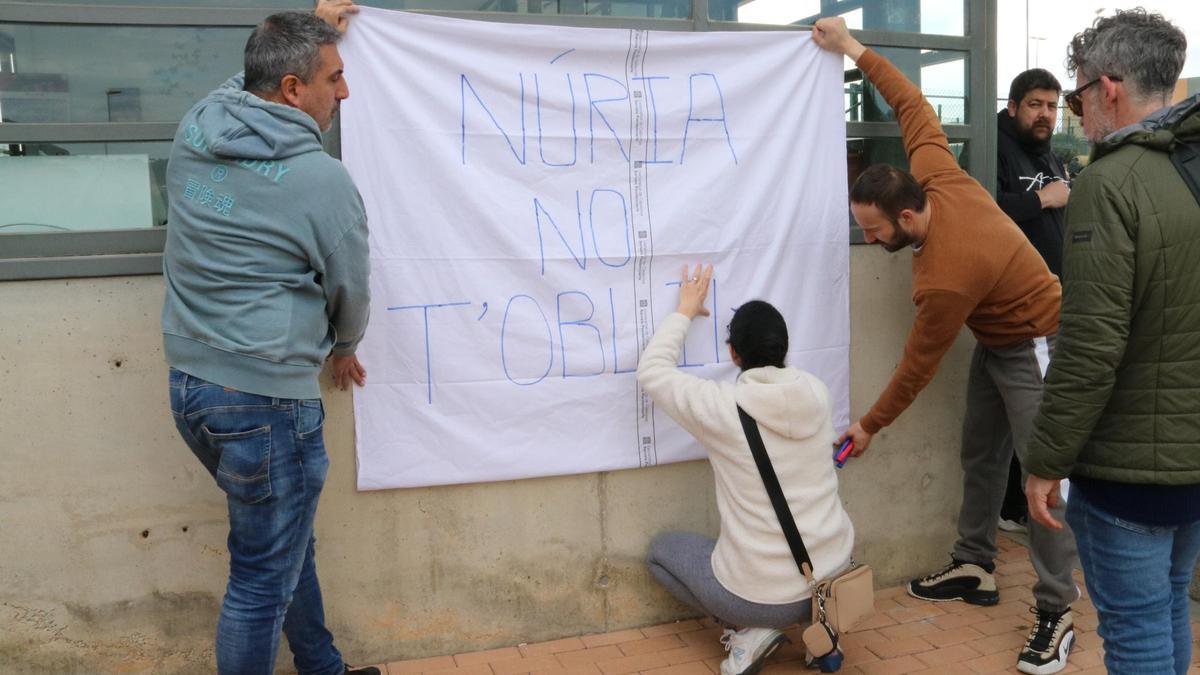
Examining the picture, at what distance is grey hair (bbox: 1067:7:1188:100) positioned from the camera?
2531mm

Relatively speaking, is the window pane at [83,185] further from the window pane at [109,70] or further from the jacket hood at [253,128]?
the jacket hood at [253,128]

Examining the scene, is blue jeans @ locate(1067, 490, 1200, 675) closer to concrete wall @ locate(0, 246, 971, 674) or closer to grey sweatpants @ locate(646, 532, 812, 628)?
grey sweatpants @ locate(646, 532, 812, 628)

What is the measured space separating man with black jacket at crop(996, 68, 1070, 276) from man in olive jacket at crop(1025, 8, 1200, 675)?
2.06m

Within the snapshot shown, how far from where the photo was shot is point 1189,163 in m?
2.46

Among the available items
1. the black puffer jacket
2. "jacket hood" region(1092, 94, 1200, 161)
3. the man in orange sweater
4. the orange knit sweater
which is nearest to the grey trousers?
the man in orange sweater

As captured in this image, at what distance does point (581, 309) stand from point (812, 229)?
1061 millimetres

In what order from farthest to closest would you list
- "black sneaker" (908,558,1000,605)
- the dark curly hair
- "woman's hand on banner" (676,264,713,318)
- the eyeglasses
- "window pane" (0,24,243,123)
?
"black sneaker" (908,558,1000,605) → "woman's hand on banner" (676,264,713,318) → the dark curly hair → "window pane" (0,24,243,123) → the eyeglasses

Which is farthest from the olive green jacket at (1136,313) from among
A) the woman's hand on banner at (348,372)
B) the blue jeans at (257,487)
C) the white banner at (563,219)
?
the woman's hand on banner at (348,372)

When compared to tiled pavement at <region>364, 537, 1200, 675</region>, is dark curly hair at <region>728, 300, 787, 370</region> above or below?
above

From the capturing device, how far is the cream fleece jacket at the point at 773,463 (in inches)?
134

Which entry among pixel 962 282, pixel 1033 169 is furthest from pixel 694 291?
pixel 1033 169

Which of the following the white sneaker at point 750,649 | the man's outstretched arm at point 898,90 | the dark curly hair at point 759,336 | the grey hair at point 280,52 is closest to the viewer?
the grey hair at point 280,52

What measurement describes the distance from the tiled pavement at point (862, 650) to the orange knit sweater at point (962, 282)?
33.3 inches

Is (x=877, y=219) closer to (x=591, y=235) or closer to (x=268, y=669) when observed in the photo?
(x=591, y=235)
